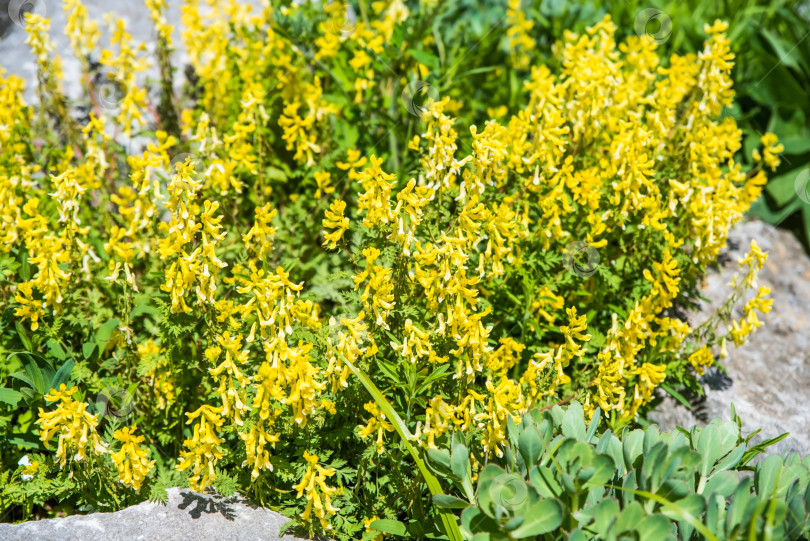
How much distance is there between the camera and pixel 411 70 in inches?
156

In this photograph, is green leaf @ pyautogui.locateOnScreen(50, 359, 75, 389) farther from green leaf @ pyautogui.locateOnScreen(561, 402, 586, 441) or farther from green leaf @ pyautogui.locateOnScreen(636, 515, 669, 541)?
green leaf @ pyautogui.locateOnScreen(636, 515, 669, 541)

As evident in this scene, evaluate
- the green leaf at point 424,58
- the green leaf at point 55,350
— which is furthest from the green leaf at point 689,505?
the green leaf at point 424,58

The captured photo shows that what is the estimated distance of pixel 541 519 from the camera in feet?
5.80

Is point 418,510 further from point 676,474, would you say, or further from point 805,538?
point 805,538

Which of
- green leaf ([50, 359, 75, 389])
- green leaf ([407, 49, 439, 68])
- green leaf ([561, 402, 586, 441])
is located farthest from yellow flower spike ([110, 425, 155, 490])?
green leaf ([407, 49, 439, 68])

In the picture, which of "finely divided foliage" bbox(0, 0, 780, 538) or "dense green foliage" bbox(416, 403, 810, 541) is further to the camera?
"finely divided foliage" bbox(0, 0, 780, 538)

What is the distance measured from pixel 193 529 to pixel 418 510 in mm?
748

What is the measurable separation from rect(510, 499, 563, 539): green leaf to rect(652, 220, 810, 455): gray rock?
4.93 feet

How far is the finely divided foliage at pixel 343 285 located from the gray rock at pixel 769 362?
0.19 m

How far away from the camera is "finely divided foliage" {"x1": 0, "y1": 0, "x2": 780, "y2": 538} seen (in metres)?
2.21

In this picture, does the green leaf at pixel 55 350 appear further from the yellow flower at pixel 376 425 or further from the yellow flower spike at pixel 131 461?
the yellow flower at pixel 376 425

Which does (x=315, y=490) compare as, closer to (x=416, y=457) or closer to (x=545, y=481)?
(x=416, y=457)

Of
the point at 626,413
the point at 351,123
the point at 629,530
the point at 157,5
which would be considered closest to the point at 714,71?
the point at 626,413

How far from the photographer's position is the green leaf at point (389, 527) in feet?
7.06
